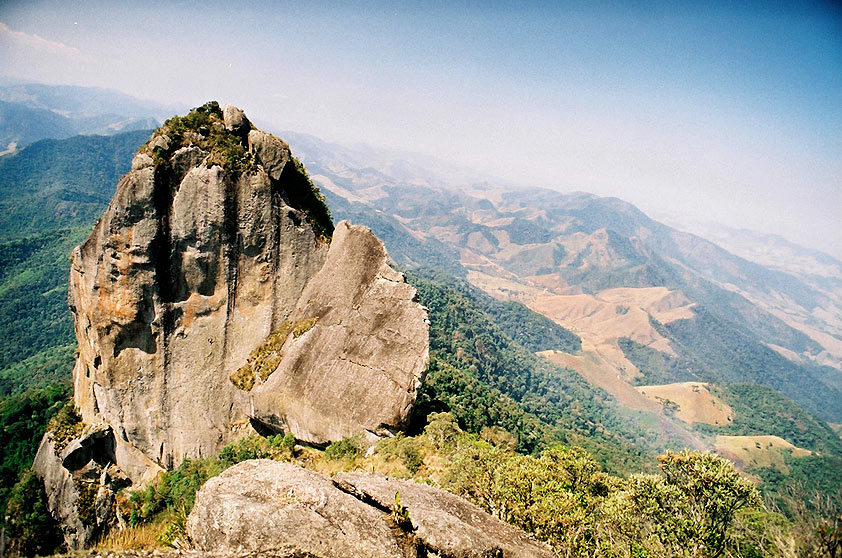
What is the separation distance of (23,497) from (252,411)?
49.2ft

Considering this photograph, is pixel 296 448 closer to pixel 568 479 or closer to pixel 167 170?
pixel 568 479

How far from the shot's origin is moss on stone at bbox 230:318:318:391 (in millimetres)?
24109

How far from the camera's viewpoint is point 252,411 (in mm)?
24078

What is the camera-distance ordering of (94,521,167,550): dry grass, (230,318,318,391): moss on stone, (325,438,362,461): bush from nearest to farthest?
1. (94,521,167,550): dry grass
2. (325,438,362,461): bush
3. (230,318,318,391): moss on stone

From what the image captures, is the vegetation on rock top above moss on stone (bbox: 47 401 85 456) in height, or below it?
above

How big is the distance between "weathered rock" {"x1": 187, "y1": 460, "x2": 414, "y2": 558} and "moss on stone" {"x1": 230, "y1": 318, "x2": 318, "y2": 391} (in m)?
17.0

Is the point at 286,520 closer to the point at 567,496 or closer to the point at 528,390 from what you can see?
the point at 567,496

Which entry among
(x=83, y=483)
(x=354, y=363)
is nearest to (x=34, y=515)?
(x=83, y=483)

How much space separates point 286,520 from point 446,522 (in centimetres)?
343

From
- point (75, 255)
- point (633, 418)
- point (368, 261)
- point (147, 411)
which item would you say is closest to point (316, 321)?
point (368, 261)

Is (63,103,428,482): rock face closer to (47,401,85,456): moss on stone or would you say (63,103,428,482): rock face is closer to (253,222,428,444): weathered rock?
(253,222,428,444): weathered rock

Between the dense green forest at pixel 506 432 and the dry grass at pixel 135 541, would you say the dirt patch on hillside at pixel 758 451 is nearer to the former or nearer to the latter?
→ the dense green forest at pixel 506 432

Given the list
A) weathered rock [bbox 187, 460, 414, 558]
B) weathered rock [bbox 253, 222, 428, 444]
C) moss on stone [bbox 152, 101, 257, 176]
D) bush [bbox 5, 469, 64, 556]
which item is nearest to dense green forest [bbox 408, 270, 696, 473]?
weathered rock [bbox 253, 222, 428, 444]

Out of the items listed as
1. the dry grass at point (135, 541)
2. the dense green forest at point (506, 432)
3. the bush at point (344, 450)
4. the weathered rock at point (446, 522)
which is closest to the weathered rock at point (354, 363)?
the bush at point (344, 450)
